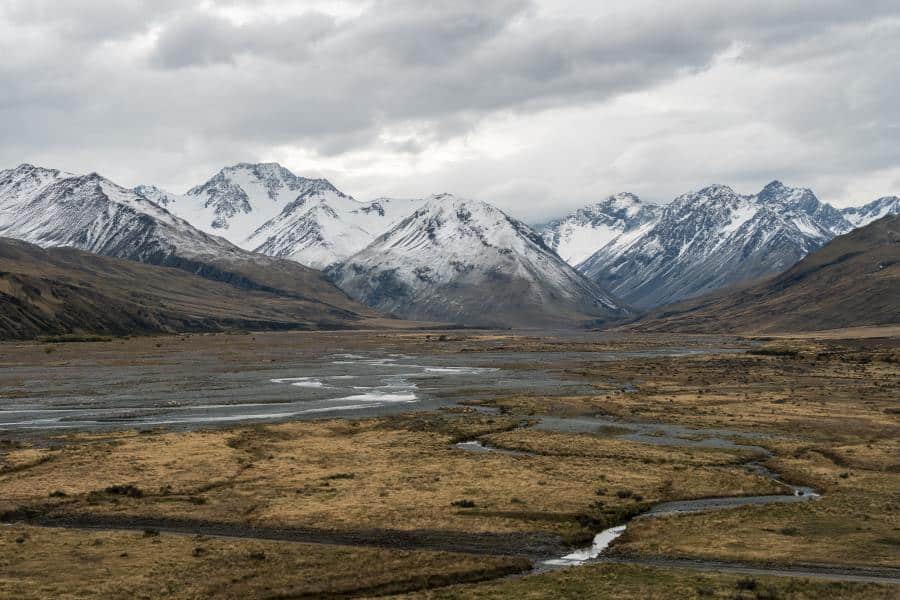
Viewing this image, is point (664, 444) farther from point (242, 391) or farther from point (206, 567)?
point (242, 391)

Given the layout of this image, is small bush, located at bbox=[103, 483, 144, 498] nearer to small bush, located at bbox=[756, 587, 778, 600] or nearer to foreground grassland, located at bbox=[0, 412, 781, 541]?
foreground grassland, located at bbox=[0, 412, 781, 541]

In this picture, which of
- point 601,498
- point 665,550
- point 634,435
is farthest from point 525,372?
point 665,550

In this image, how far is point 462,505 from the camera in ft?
177

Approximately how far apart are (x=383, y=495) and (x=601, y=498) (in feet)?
48.6

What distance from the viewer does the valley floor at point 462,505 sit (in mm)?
39469

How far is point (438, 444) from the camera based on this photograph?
3152 inches

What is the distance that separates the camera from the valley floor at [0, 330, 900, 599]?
129ft

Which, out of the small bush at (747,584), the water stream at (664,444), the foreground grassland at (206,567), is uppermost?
the foreground grassland at (206,567)

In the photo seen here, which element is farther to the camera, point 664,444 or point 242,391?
point 242,391

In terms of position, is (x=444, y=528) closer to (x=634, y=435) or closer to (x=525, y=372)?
(x=634, y=435)

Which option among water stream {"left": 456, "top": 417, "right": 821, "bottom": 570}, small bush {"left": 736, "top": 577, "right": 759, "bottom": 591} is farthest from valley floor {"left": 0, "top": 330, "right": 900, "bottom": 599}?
water stream {"left": 456, "top": 417, "right": 821, "bottom": 570}

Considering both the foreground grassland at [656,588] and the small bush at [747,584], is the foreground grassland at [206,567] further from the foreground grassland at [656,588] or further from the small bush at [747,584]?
the small bush at [747,584]

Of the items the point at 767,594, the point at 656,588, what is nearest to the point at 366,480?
the point at 656,588

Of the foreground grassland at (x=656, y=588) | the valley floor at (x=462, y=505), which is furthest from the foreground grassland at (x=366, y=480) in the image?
the foreground grassland at (x=656, y=588)
